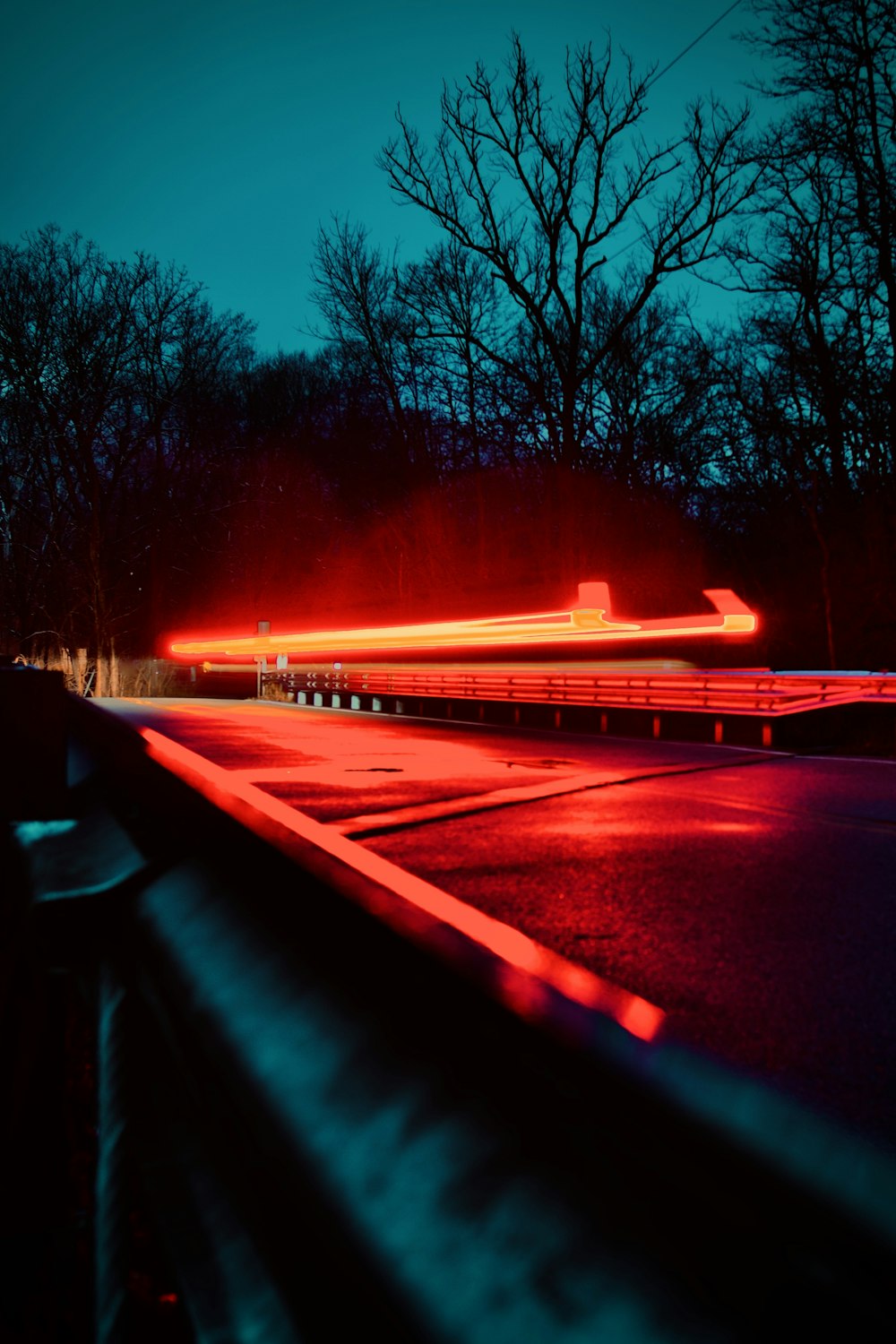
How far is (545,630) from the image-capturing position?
87.0 feet

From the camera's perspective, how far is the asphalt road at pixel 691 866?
176 inches

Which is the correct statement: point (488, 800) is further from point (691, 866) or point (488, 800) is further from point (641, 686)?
point (641, 686)

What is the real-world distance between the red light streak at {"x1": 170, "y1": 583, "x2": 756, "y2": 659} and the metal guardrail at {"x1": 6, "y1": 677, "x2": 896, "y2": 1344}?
21195 millimetres

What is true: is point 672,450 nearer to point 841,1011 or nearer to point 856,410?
point 856,410

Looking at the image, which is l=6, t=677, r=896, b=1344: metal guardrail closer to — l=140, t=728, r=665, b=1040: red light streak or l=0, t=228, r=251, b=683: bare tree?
l=140, t=728, r=665, b=1040: red light streak

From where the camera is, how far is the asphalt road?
447 centimetres

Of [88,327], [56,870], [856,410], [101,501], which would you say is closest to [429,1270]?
[56,870]

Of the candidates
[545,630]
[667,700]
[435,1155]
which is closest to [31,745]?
[435,1155]

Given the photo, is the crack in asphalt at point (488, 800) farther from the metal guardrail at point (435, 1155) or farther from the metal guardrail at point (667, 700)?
the metal guardrail at point (435, 1155)

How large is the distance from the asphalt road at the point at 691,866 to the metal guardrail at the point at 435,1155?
1.91ft

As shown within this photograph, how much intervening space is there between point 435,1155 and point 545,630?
2544 centimetres

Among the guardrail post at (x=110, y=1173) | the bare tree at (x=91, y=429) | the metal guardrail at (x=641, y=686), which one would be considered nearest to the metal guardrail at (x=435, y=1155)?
the guardrail post at (x=110, y=1173)

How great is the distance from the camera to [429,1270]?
1111mm

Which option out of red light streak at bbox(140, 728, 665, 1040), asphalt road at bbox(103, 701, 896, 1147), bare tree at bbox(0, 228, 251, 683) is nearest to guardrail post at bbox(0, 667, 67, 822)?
red light streak at bbox(140, 728, 665, 1040)
